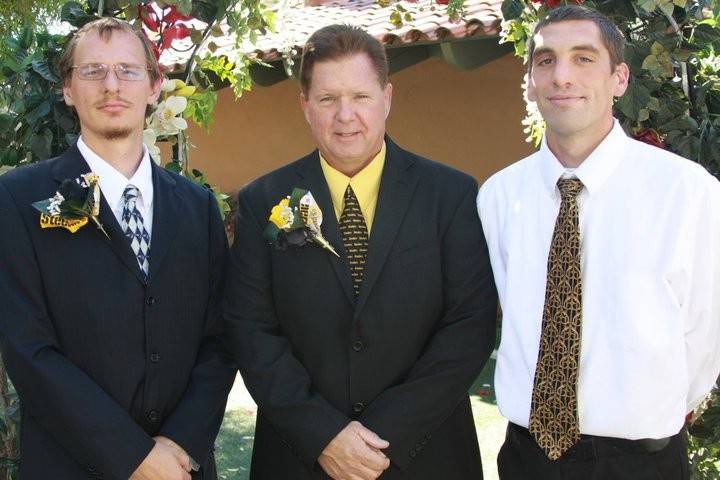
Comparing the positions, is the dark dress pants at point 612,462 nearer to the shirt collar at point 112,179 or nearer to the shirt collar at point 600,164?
the shirt collar at point 600,164

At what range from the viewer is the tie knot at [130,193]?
116 inches

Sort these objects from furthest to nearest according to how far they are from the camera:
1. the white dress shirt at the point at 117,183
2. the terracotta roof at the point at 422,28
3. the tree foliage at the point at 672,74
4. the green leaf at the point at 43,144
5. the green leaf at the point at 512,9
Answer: the terracotta roof at the point at 422,28 → the green leaf at the point at 512,9 → the green leaf at the point at 43,144 → the tree foliage at the point at 672,74 → the white dress shirt at the point at 117,183

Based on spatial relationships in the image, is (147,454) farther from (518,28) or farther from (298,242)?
(518,28)

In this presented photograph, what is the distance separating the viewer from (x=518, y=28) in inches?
141

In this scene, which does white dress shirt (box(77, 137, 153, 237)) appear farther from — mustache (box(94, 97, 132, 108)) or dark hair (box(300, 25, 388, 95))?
dark hair (box(300, 25, 388, 95))

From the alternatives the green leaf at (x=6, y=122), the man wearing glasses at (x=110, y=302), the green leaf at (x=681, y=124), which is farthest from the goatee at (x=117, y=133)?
the green leaf at (x=681, y=124)

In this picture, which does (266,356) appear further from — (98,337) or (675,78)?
(675,78)

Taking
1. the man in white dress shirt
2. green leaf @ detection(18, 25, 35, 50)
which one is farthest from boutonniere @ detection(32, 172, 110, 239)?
the man in white dress shirt

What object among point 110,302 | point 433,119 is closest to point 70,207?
point 110,302

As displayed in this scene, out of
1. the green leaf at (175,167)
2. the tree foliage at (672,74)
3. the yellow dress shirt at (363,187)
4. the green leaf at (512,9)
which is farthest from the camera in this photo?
the green leaf at (175,167)

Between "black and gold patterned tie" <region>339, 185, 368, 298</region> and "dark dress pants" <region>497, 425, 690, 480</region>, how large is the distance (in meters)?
0.78

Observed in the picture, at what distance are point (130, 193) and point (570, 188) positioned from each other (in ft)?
4.67

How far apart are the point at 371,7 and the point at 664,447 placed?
333 inches

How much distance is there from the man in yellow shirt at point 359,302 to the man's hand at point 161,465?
12.6 inches
